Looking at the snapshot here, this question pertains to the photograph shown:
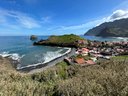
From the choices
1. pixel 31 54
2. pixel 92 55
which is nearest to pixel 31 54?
pixel 31 54

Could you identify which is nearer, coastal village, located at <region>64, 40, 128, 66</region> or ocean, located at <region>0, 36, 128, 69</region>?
coastal village, located at <region>64, 40, 128, 66</region>

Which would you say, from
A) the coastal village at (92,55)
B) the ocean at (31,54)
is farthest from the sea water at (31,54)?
the coastal village at (92,55)

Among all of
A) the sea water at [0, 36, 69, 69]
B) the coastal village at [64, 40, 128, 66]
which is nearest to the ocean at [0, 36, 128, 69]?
the sea water at [0, 36, 69, 69]

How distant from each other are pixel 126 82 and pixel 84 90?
1645 millimetres

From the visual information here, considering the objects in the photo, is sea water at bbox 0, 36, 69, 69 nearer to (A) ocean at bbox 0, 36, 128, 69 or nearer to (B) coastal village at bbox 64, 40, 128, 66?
(A) ocean at bbox 0, 36, 128, 69

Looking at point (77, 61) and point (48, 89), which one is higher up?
point (48, 89)

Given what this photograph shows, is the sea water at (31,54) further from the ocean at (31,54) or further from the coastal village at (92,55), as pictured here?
the coastal village at (92,55)

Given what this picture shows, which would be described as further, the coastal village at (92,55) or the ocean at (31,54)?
the ocean at (31,54)

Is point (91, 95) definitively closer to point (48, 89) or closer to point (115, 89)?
point (115, 89)

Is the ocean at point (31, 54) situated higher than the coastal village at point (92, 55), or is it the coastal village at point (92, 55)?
the coastal village at point (92, 55)

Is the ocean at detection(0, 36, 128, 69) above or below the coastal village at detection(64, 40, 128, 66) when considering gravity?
below

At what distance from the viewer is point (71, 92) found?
6.18m

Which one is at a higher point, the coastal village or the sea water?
the coastal village

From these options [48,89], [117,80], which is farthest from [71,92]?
[117,80]
